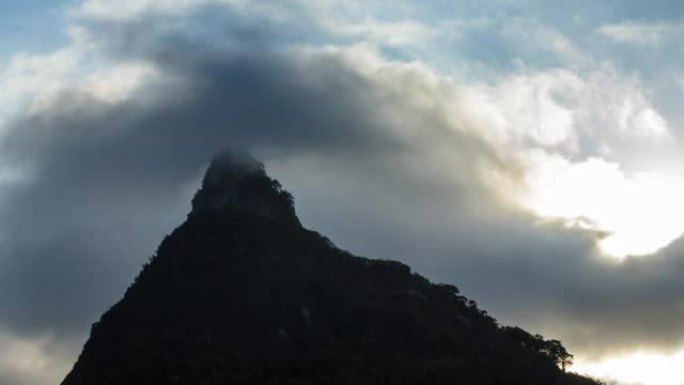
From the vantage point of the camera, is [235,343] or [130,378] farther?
[235,343]

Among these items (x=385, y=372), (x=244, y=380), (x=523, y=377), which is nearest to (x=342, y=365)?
(x=385, y=372)

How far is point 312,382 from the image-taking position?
18275 cm

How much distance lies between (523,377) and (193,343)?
62.4 m

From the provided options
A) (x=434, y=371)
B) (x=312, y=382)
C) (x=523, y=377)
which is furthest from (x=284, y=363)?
(x=523, y=377)

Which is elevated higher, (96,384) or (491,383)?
(491,383)

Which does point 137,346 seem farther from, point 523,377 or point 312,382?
point 523,377

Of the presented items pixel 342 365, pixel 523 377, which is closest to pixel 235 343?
pixel 342 365

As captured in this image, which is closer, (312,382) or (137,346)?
(312,382)

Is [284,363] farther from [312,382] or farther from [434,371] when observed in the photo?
[434,371]

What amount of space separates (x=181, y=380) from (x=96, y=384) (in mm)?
15283

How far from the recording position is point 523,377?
629 ft

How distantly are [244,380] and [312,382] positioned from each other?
1202 centimetres

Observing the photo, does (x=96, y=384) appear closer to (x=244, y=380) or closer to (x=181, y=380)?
(x=181, y=380)

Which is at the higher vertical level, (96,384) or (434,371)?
(434,371)
